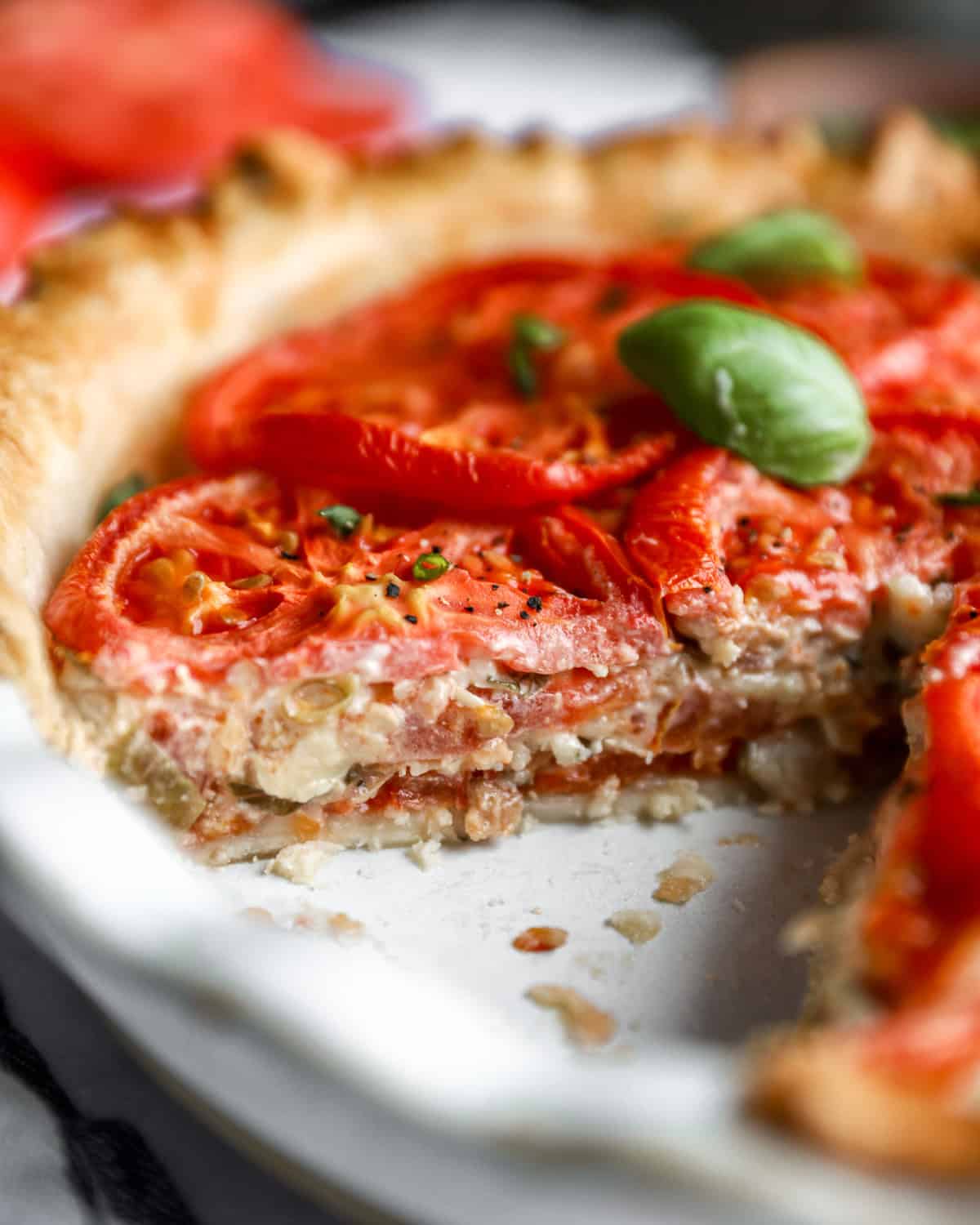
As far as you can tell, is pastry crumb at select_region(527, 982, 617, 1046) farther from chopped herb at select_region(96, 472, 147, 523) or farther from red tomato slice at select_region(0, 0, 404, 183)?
red tomato slice at select_region(0, 0, 404, 183)

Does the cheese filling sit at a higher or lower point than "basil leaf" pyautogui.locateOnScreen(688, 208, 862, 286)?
lower

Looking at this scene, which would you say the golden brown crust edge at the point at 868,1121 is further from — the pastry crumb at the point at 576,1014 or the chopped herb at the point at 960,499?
the chopped herb at the point at 960,499

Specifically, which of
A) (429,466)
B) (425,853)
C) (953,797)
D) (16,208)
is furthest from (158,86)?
(953,797)

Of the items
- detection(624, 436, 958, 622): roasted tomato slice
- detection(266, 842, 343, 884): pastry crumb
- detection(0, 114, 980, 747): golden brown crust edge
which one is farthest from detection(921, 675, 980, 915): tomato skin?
detection(0, 114, 980, 747): golden brown crust edge

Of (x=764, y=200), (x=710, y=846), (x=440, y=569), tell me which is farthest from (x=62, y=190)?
(x=710, y=846)

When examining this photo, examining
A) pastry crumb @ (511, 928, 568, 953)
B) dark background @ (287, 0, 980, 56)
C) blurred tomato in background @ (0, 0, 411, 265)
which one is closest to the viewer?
pastry crumb @ (511, 928, 568, 953)

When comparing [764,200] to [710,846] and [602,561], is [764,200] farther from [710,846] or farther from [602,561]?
[710,846]

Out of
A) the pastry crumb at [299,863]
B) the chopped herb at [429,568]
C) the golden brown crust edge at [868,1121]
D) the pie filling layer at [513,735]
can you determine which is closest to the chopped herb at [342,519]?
the chopped herb at [429,568]
